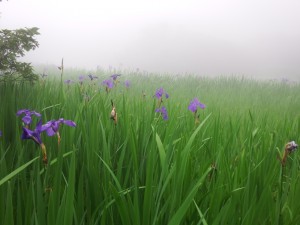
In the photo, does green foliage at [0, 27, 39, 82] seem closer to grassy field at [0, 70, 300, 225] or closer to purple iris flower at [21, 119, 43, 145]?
grassy field at [0, 70, 300, 225]

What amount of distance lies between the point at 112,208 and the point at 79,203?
120 mm

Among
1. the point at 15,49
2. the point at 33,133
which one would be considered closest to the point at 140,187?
the point at 33,133

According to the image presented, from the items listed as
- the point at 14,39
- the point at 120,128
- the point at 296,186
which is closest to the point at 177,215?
the point at 296,186

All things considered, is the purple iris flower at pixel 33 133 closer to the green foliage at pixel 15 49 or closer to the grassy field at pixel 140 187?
the grassy field at pixel 140 187

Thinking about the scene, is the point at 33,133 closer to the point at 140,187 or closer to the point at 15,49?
the point at 140,187

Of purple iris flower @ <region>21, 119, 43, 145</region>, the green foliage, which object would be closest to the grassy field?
purple iris flower @ <region>21, 119, 43, 145</region>

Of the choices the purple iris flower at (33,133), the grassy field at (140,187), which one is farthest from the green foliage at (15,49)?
the purple iris flower at (33,133)

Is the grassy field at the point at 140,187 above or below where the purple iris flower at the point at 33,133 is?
below

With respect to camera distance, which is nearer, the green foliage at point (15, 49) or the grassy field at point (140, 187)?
the grassy field at point (140, 187)

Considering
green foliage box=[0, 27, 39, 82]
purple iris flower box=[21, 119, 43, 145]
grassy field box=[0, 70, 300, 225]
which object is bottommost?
grassy field box=[0, 70, 300, 225]

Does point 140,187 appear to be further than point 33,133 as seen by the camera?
Yes

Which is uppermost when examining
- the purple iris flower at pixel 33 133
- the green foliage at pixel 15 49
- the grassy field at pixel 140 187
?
the green foliage at pixel 15 49

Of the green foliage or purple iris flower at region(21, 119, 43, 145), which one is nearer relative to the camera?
purple iris flower at region(21, 119, 43, 145)

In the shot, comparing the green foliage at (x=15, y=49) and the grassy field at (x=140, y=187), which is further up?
the green foliage at (x=15, y=49)
